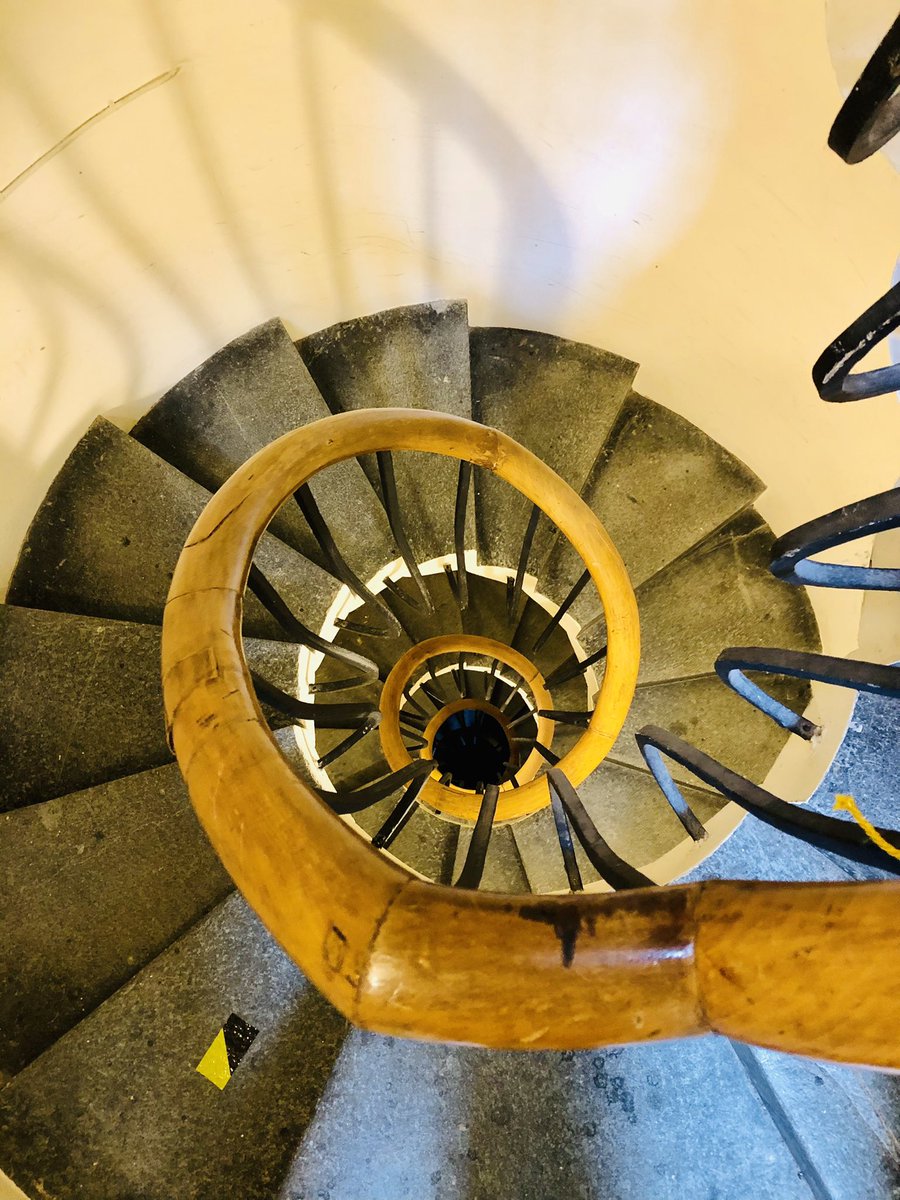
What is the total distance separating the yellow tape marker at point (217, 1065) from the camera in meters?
2.11

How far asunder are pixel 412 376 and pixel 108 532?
1.42 m

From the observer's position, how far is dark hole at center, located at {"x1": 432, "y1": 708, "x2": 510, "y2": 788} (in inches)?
217

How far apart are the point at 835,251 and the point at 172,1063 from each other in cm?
320

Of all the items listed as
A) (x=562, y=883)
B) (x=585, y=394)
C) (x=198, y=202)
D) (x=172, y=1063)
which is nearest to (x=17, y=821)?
(x=172, y=1063)

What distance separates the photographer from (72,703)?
250 centimetres

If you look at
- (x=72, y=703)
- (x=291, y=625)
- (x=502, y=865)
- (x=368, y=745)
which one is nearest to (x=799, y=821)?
(x=291, y=625)

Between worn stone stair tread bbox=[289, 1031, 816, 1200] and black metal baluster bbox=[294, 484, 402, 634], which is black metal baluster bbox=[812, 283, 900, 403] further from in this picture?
worn stone stair tread bbox=[289, 1031, 816, 1200]

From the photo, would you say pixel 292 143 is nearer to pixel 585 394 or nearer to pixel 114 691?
pixel 585 394

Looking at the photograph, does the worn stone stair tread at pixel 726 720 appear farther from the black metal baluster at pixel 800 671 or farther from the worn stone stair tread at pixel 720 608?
the black metal baluster at pixel 800 671

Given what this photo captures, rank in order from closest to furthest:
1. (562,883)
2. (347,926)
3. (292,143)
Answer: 1. (347,926)
2. (292,143)
3. (562,883)

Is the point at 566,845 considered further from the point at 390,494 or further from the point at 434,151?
the point at 434,151

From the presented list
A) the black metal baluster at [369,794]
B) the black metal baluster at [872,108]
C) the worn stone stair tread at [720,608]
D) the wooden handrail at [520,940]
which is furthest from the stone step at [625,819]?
the black metal baluster at [872,108]

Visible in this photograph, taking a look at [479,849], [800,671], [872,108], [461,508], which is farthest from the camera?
[461,508]

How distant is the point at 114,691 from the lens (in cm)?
254
